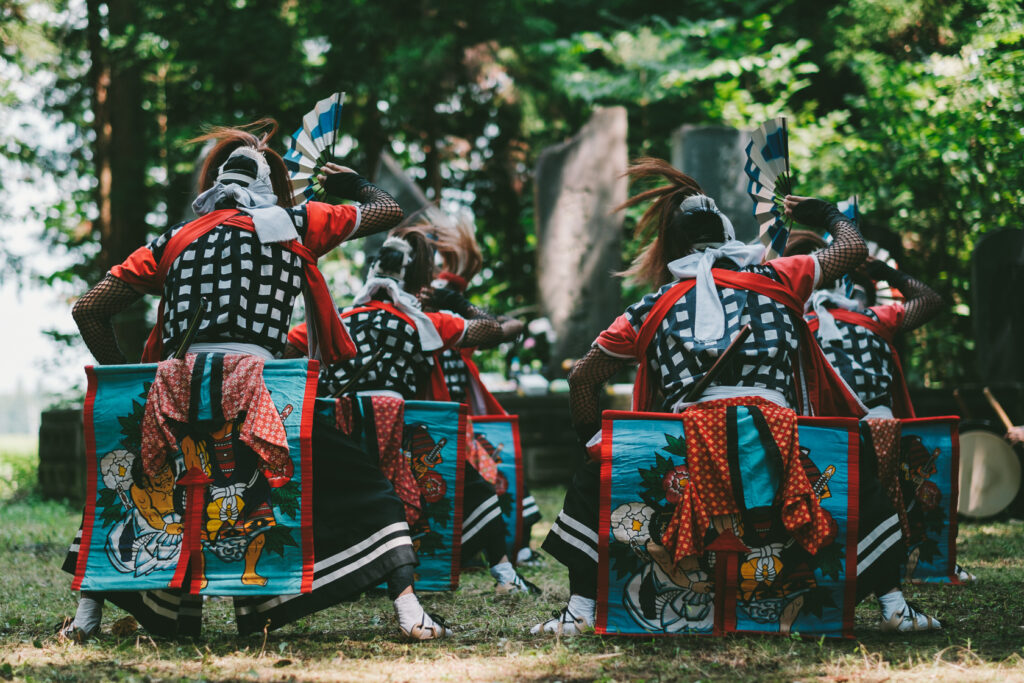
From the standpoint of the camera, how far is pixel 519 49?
12367mm

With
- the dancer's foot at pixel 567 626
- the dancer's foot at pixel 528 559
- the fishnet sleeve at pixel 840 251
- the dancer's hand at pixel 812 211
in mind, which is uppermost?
the dancer's hand at pixel 812 211

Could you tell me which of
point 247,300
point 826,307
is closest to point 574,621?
point 247,300

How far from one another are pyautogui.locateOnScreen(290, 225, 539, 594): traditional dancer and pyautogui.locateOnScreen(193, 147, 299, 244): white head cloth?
4.00 ft

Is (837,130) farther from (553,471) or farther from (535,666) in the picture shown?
(535,666)

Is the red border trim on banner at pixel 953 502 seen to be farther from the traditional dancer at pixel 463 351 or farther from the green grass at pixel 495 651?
the traditional dancer at pixel 463 351

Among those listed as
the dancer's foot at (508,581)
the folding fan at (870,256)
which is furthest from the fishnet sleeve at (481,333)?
the folding fan at (870,256)

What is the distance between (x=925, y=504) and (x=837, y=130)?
28.4ft

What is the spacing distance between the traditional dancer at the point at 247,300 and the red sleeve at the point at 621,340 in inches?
36.9

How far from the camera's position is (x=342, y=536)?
11.3 ft

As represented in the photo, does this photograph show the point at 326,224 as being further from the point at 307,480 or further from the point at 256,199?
the point at 307,480

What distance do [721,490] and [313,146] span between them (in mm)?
2255

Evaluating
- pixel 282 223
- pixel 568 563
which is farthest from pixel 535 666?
pixel 282 223

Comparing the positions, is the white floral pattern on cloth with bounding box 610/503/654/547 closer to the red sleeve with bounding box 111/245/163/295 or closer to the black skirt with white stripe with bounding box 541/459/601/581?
the black skirt with white stripe with bounding box 541/459/601/581

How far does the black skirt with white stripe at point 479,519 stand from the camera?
16.3 ft
